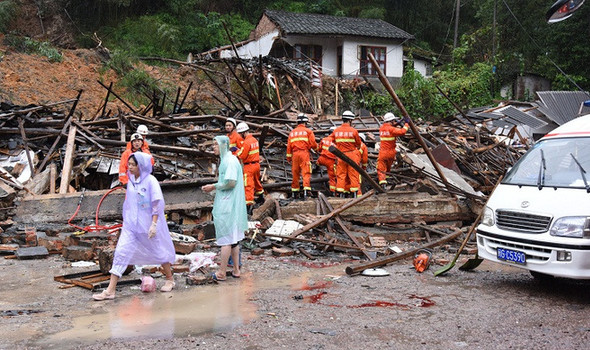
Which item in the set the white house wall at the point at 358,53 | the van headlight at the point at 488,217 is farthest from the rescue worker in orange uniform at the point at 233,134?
the white house wall at the point at 358,53

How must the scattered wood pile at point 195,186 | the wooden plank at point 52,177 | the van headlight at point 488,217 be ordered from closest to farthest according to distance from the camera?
the van headlight at point 488,217 → the scattered wood pile at point 195,186 → the wooden plank at point 52,177

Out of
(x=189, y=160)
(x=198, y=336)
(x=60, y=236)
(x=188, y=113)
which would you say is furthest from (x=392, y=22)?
(x=198, y=336)

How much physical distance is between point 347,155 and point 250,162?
210 centimetres

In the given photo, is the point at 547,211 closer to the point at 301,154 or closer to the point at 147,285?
the point at 147,285

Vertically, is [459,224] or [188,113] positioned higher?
[188,113]

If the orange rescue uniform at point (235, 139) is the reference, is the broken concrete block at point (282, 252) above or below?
below

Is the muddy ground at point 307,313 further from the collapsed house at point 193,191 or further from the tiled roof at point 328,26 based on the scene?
the tiled roof at point 328,26

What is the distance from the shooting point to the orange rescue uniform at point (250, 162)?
11.6 metres

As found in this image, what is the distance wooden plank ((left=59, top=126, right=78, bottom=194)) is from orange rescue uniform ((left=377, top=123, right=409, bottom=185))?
6.63m

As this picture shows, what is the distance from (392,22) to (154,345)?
144 feet

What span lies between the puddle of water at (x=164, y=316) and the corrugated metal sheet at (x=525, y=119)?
1690cm

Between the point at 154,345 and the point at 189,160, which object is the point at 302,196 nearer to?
the point at 189,160

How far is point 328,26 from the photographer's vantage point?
37.2 metres

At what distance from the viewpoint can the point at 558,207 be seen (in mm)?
6699
